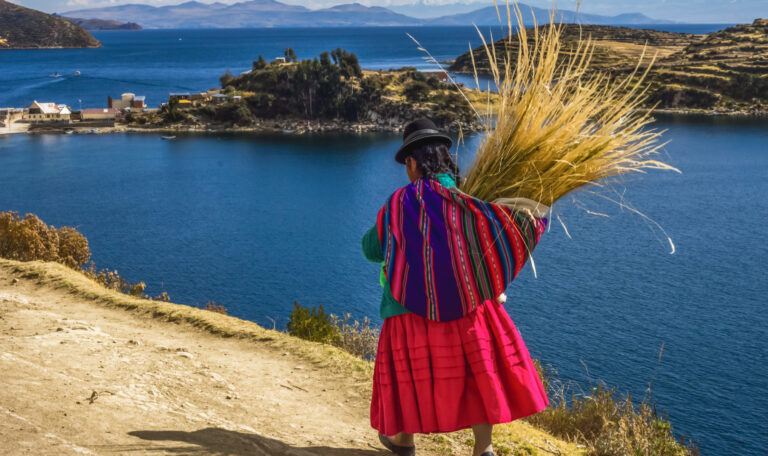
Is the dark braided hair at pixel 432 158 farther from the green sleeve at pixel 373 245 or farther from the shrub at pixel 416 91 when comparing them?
the shrub at pixel 416 91

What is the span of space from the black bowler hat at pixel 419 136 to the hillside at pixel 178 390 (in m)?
2.38

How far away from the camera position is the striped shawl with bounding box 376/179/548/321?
3.96m

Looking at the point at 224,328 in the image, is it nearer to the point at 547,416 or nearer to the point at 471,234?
the point at 547,416

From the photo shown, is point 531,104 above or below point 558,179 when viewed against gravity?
above

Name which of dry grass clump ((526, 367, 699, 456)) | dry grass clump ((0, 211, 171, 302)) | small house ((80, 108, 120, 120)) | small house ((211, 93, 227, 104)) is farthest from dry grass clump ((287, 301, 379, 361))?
small house ((80, 108, 120, 120))

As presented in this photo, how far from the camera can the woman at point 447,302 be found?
398 cm

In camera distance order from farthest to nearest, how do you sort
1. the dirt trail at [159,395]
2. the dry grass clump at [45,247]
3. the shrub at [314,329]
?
the dry grass clump at [45,247], the shrub at [314,329], the dirt trail at [159,395]

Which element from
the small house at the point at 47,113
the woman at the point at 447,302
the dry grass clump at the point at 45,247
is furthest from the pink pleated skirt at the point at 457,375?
the small house at the point at 47,113

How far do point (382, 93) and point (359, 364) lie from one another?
81696 millimetres

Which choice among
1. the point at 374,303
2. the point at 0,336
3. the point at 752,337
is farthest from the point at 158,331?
the point at 752,337

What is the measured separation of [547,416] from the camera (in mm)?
7145

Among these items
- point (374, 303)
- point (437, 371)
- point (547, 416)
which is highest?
point (437, 371)

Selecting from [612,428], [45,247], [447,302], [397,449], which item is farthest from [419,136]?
[45,247]

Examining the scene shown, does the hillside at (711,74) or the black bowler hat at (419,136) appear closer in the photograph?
the black bowler hat at (419,136)
